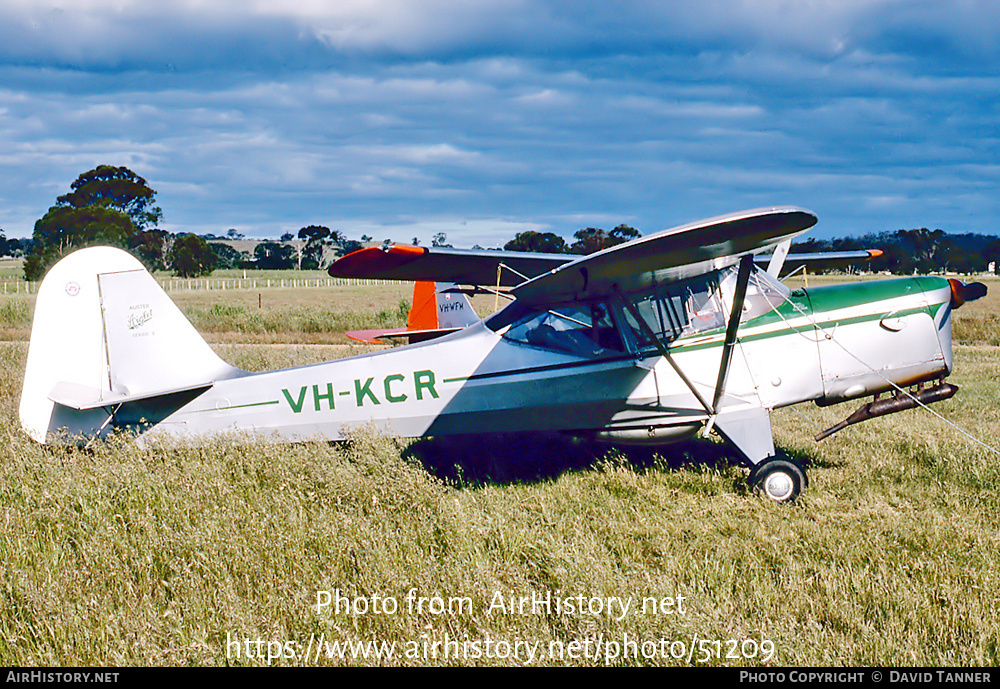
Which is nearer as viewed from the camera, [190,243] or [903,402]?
[903,402]

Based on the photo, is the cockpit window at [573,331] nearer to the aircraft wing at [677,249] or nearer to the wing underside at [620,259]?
the wing underside at [620,259]

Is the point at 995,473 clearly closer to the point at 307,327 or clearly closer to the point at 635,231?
the point at 307,327

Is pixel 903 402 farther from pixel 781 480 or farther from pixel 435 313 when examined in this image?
pixel 435 313

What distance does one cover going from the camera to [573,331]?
6320mm

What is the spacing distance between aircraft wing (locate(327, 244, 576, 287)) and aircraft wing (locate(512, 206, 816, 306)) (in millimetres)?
920

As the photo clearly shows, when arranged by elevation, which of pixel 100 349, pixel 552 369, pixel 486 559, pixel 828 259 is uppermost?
pixel 828 259

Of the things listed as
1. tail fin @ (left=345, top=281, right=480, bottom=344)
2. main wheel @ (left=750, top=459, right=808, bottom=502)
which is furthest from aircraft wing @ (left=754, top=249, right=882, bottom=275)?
tail fin @ (left=345, top=281, right=480, bottom=344)

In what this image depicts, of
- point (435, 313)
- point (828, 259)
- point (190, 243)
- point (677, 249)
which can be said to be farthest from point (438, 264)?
point (190, 243)

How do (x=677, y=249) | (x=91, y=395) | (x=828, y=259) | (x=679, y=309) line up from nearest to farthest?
(x=677, y=249) → (x=679, y=309) → (x=91, y=395) → (x=828, y=259)

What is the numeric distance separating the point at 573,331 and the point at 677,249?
62.9 inches

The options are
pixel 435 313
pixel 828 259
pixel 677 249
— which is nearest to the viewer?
pixel 677 249

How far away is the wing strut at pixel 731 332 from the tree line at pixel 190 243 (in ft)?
135

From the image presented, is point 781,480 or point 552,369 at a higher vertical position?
point 552,369

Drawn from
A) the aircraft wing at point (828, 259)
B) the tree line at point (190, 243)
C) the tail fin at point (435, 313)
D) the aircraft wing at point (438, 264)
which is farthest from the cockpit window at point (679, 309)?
the tree line at point (190, 243)
